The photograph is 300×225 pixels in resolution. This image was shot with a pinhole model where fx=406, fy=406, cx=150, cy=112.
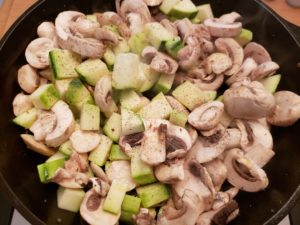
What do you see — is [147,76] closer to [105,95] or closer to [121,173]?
[105,95]

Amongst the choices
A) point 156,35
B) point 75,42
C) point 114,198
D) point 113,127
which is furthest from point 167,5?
point 114,198

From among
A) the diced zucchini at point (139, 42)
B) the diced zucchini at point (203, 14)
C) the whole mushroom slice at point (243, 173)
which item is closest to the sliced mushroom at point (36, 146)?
the diced zucchini at point (139, 42)

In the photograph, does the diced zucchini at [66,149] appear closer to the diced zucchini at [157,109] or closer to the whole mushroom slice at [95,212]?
the whole mushroom slice at [95,212]

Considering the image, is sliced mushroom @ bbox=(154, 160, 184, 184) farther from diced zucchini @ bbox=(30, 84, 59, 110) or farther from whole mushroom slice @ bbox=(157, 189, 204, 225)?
diced zucchini @ bbox=(30, 84, 59, 110)

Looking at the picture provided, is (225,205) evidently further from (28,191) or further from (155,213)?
(28,191)

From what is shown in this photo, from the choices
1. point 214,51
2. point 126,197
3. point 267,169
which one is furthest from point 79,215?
point 214,51

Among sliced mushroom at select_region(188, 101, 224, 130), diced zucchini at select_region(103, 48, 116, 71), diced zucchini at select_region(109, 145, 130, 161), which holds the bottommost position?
diced zucchini at select_region(109, 145, 130, 161)

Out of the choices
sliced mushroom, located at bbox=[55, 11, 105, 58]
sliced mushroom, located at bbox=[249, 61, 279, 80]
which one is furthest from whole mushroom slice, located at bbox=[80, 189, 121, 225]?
sliced mushroom, located at bbox=[249, 61, 279, 80]
